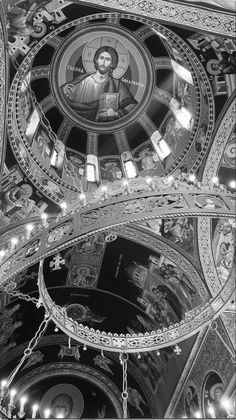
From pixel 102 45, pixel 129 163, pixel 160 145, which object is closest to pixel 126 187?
pixel 160 145

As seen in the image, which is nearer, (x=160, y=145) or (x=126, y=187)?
(x=126, y=187)

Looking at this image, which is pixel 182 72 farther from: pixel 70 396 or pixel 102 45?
pixel 70 396

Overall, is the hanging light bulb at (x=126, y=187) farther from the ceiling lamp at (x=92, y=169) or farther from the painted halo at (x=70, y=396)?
the painted halo at (x=70, y=396)

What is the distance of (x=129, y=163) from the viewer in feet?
41.5

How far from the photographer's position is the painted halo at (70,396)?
1620 cm

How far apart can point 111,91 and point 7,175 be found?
3.67 metres

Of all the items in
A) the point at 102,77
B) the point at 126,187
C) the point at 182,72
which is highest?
the point at 182,72

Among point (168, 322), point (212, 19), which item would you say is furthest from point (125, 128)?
point (168, 322)

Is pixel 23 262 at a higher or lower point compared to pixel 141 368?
lower

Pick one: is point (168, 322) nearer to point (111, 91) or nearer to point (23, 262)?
point (111, 91)

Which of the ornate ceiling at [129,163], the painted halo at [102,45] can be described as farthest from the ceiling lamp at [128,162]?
the painted halo at [102,45]

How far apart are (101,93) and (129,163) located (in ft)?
6.54

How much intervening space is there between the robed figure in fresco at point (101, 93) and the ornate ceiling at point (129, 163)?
28 mm

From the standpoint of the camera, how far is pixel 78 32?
1102 centimetres
